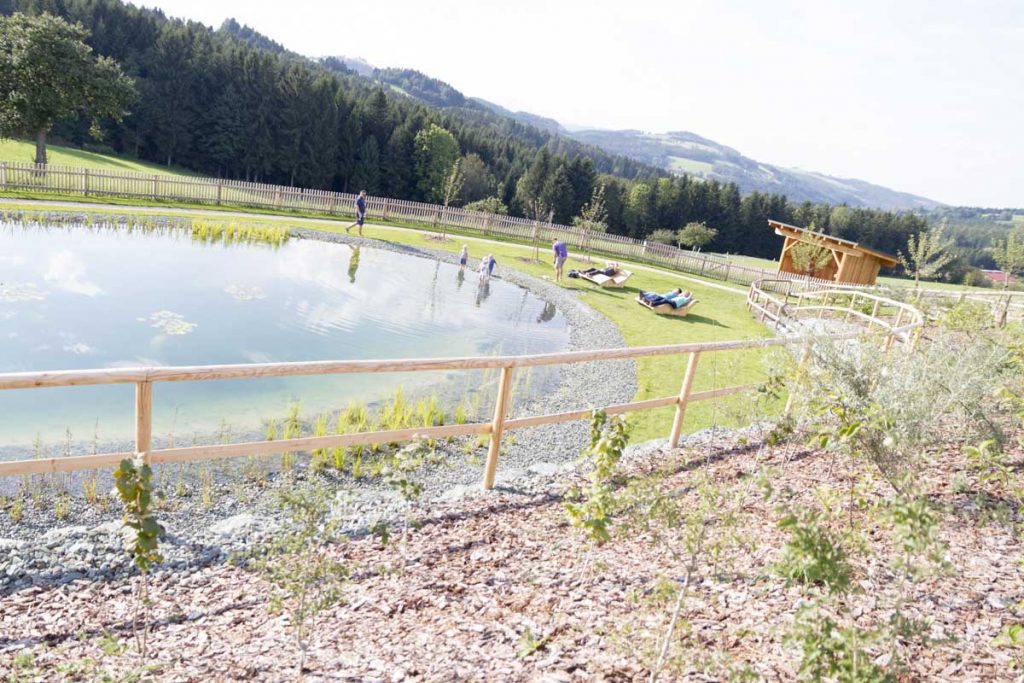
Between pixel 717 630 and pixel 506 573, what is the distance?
4.90 feet

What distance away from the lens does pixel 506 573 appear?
4.33 m

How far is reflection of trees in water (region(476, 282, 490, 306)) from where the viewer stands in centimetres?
1897

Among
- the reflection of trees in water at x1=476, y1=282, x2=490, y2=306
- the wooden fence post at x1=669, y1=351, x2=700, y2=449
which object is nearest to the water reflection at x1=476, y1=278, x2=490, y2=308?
the reflection of trees in water at x1=476, y1=282, x2=490, y2=306

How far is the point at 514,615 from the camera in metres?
3.81

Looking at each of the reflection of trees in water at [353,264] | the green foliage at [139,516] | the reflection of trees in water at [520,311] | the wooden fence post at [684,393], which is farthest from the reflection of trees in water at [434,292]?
the green foliage at [139,516]

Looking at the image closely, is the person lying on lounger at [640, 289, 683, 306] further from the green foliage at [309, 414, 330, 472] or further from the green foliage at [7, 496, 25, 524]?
the green foliage at [7, 496, 25, 524]

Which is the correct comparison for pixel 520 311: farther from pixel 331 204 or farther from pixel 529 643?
pixel 331 204

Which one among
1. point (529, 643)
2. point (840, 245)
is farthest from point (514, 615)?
point (840, 245)

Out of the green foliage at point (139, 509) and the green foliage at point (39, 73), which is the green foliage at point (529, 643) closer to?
the green foliage at point (139, 509)

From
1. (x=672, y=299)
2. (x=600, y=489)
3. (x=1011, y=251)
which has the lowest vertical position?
(x=672, y=299)

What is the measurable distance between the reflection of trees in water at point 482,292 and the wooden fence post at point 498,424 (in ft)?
42.0

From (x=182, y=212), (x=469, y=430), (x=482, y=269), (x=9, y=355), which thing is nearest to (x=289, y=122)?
(x=182, y=212)

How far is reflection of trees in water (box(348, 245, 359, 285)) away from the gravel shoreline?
10.4 meters

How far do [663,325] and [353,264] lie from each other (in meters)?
10.9
